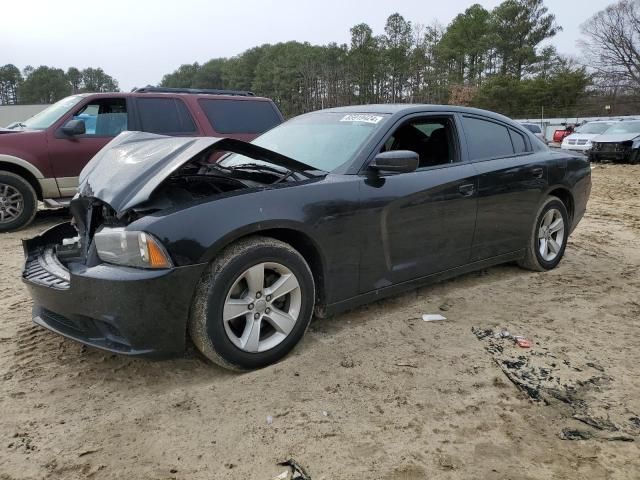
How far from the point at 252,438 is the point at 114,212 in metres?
1.51

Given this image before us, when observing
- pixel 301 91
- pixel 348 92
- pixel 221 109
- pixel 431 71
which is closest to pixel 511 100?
pixel 431 71

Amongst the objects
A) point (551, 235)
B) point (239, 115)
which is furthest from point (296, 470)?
point (239, 115)

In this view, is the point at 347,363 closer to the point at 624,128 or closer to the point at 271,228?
the point at 271,228

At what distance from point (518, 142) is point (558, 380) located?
2502 mm

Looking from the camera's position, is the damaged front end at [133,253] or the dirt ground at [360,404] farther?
the damaged front end at [133,253]

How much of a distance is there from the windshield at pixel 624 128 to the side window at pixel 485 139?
16.5 m

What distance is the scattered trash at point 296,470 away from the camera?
206 cm

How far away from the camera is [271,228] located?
2873mm

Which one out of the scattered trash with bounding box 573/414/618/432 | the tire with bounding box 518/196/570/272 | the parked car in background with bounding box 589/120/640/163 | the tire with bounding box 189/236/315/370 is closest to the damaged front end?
the tire with bounding box 189/236/315/370

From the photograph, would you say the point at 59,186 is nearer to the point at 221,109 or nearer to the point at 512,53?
the point at 221,109

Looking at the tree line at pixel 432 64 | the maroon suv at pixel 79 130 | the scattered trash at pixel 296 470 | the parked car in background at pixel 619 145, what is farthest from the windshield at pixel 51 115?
the tree line at pixel 432 64

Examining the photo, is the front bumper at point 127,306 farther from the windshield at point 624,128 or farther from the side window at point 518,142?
the windshield at point 624,128

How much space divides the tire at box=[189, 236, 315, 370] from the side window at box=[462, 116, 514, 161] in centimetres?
200

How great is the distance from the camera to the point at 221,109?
802 centimetres
